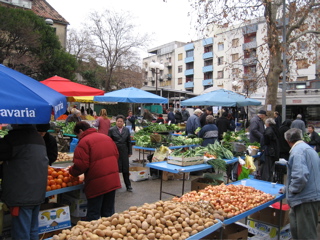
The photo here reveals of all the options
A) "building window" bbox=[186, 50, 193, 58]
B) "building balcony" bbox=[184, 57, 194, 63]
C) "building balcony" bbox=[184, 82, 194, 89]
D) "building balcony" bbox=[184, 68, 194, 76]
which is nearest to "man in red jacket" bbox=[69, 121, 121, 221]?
"building balcony" bbox=[184, 82, 194, 89]

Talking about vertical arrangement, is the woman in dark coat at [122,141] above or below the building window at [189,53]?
below

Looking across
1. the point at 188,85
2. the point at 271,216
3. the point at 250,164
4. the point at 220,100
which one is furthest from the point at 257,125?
the point at 188,85

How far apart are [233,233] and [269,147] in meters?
3.98

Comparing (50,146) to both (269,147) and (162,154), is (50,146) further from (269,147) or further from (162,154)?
(269,147)

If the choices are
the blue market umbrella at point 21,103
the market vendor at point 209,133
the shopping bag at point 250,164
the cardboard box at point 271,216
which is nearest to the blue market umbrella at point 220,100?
the market vendor at point 209,133

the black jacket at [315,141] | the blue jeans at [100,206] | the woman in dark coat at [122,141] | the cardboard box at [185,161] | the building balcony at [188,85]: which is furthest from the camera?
the building balcony at [188,85]

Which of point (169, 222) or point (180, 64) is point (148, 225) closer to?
point (169, 222)

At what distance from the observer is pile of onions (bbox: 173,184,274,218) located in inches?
142

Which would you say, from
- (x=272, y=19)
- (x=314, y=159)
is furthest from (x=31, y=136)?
(x=272, y=19)

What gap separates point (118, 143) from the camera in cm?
677

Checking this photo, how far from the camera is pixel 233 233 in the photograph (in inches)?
152

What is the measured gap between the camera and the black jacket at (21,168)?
124 inches

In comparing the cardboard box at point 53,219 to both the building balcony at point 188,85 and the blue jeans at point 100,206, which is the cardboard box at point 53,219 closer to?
the blue jeans at point 100,206

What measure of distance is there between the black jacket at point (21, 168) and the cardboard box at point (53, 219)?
2.95 feet
